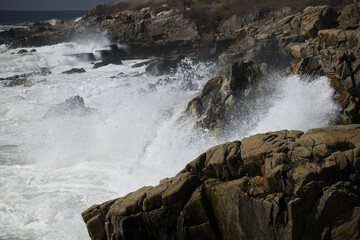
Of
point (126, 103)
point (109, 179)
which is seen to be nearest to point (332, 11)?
point (126, 103)

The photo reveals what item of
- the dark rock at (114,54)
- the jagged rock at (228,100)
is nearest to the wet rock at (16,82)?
the dark rock at (114,54)

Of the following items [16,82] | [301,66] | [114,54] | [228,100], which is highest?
[114,54]

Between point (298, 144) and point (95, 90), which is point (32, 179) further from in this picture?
point (95, 90)

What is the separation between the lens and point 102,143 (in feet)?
53.5

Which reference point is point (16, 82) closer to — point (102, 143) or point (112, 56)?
point (112, 56)

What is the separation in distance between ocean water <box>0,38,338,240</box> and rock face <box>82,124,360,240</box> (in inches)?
115

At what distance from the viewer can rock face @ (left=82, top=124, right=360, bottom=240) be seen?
19.2 ft

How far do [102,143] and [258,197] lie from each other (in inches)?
435

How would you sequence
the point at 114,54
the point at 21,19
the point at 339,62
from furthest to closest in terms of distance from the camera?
the point at 21,19, the point at 114,54, the point at 339,62

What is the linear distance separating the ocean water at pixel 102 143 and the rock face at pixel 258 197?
293 cm

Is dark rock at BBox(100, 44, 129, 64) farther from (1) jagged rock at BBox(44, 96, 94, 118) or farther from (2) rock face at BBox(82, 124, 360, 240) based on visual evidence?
(2) rock face at BBox(82, 124, 360, 240)

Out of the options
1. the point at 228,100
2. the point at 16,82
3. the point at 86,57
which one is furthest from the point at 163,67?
the point at 228,100

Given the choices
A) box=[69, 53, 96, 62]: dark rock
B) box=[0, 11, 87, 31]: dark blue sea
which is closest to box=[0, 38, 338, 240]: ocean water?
box=[69, 53, 96, 62]: dark rock

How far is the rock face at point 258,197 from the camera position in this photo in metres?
5.85
